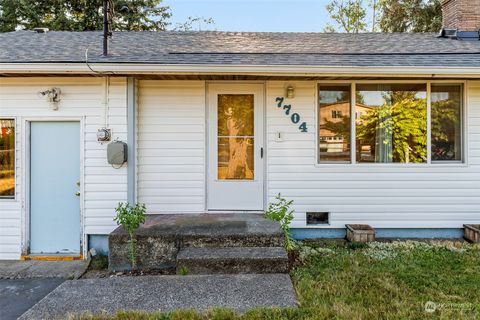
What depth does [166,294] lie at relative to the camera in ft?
10.9

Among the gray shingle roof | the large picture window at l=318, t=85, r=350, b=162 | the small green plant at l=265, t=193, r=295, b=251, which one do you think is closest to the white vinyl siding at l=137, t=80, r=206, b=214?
the gray shingle roof

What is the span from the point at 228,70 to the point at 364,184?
2801 millimetres

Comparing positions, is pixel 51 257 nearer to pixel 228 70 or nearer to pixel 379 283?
pixel 228 70

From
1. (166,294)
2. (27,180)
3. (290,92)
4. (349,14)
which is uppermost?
(349,14)

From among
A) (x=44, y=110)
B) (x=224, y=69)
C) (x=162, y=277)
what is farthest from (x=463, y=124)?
(x=44, y=110)

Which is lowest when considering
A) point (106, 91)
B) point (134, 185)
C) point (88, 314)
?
point (88, 314)

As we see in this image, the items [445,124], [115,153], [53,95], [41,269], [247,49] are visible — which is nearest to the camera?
[41,269]

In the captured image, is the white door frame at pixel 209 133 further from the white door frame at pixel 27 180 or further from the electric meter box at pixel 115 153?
the white door frame at pixel 27 180

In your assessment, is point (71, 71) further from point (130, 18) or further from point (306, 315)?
point (130, 18)

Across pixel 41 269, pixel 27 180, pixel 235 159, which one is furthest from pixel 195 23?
pixel 41 269

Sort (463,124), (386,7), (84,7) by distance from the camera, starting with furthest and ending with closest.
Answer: (386,7) → (84,7) → (463,124)

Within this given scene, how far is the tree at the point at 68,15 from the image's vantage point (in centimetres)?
1491

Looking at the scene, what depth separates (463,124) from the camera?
207 inches

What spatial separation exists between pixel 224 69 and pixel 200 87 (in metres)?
0.84
